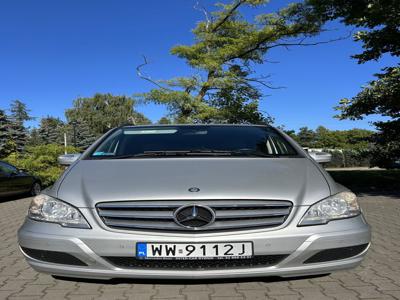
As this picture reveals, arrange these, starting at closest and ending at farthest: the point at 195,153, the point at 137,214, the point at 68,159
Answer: the point at 137,214, the point at 195,153, the point at 68,159

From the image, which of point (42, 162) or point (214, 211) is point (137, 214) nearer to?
point (214, 211)

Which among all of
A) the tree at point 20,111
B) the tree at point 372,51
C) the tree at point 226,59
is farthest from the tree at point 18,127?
the tree at point 372,51

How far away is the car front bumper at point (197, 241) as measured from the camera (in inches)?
124

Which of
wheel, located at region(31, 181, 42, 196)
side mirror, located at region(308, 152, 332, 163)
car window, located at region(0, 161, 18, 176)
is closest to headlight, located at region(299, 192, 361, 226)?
side mirror, located at region(308, 152, 332, 163)

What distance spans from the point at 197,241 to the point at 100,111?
256 feet

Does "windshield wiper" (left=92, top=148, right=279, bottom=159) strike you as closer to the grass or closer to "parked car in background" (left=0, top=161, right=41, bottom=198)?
the grass

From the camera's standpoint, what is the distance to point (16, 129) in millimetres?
48594

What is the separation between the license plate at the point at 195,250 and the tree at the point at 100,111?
242ft

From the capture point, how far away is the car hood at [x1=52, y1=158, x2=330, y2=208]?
3307 mm

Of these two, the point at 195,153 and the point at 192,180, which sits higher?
the point at 195,153

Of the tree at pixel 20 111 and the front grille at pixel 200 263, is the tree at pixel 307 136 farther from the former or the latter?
the front grille at pixel 200 263

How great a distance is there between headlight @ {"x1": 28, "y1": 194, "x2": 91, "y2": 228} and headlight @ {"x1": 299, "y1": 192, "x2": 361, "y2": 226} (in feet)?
4.88

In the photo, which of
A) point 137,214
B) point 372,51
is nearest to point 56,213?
point 137,214

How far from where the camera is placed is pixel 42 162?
20562mm
